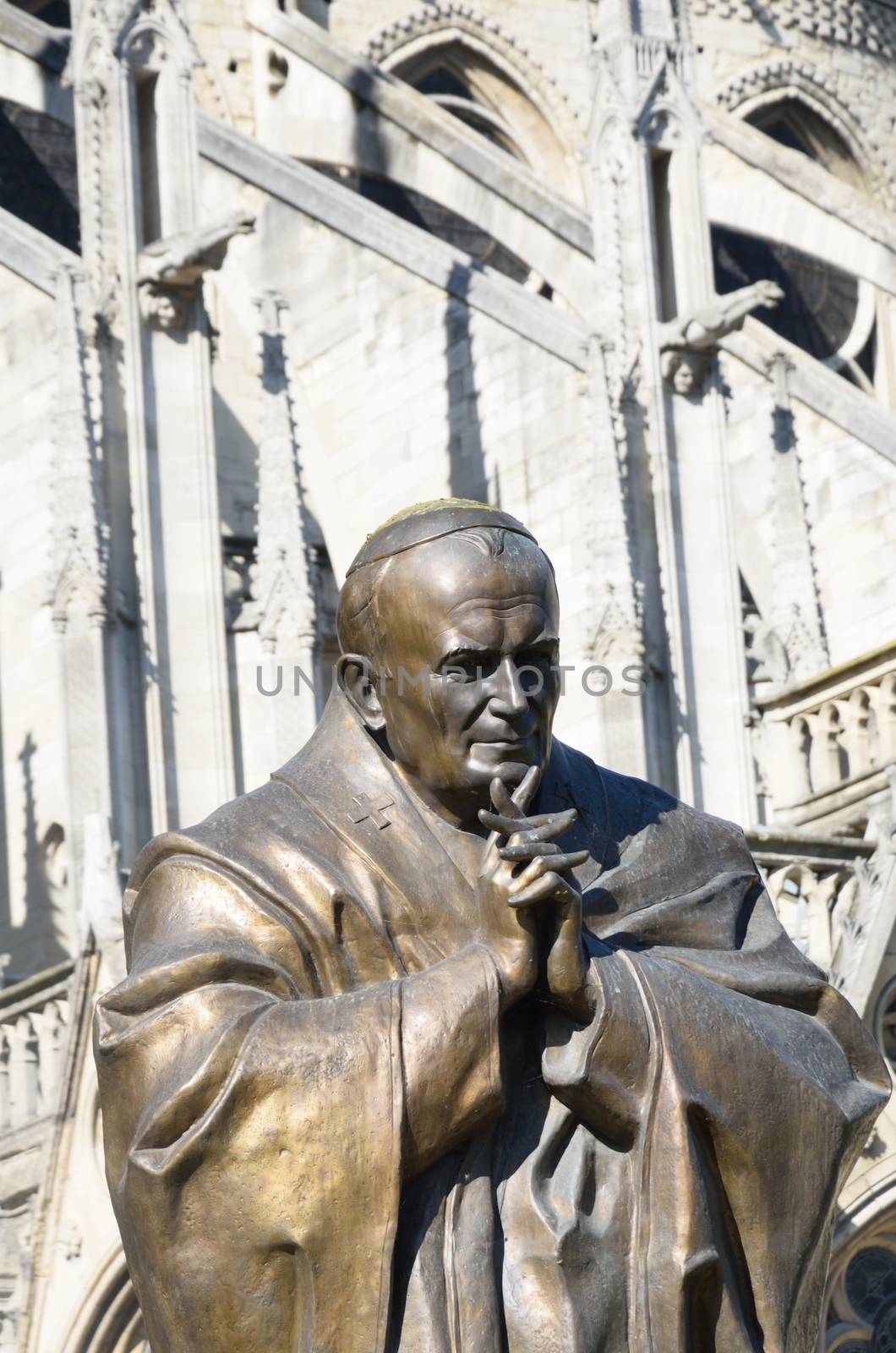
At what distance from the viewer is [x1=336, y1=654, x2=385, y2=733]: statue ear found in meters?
4.45

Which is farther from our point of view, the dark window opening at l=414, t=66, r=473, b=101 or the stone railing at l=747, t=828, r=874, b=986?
the dark window opening at l=414, t=66, r=473, b=101

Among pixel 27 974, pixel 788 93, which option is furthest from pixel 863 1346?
pixel 788 93

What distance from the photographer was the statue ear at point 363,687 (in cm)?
445

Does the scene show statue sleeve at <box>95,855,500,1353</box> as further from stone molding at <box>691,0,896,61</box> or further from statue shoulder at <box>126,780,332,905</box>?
stone molding at <box>691,0,896,61</box>

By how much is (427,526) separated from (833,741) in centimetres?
1110

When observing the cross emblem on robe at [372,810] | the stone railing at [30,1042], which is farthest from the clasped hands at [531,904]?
the stone railing at [30,1042]

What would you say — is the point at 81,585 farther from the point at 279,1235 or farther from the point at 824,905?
the point at 279,1235

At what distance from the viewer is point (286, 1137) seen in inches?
157

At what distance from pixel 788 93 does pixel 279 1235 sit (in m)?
28.1

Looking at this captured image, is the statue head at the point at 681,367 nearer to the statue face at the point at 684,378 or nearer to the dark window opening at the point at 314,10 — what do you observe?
the statue face at the point at 684,378

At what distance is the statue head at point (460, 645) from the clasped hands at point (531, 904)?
4.8 inches

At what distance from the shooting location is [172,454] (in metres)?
17.2

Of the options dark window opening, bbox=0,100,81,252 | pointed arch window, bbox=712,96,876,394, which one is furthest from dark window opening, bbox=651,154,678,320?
pointed arch window, bbox=712,96,876,394

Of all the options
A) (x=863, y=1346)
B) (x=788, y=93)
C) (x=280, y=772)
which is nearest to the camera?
(x=280, y=772)
